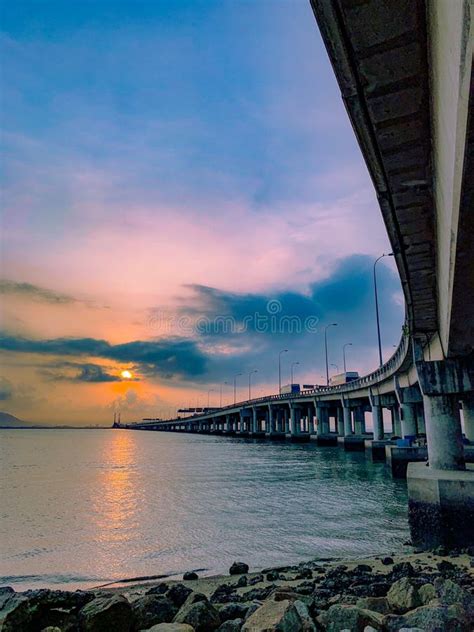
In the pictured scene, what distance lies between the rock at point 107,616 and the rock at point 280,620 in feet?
6.88

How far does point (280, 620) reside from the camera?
20.7 feet

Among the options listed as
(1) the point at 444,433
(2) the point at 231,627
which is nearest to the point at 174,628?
(2) the point at 231,627

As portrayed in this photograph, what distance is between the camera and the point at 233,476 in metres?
39.8

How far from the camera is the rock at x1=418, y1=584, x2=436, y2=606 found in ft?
25.9

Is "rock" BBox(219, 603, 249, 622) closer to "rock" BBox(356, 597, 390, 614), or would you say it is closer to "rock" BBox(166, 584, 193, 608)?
"rock" BBox(166, 584, 193, 608)

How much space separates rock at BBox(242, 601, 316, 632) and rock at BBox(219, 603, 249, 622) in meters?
1.29

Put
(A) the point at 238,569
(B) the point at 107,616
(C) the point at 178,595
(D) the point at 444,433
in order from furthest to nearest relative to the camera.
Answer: (D) the point at 444,433 → (A) the point at 238,569 → (C) the point at 178,595 → (B) the point at 107,616

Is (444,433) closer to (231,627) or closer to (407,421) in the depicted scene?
(231,627)

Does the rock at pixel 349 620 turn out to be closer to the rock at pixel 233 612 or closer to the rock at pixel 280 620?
the rock at pixel 280 620

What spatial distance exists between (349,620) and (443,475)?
32.9ft

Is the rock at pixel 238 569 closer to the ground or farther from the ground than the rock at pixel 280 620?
closer to the ground

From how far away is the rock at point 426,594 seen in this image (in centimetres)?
789

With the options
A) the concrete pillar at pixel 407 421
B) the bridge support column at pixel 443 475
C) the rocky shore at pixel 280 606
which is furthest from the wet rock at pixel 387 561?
the concrete pillar at pixel 407 421

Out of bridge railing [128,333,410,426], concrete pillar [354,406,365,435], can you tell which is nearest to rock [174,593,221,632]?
bridge railing [128,333,410,426]
